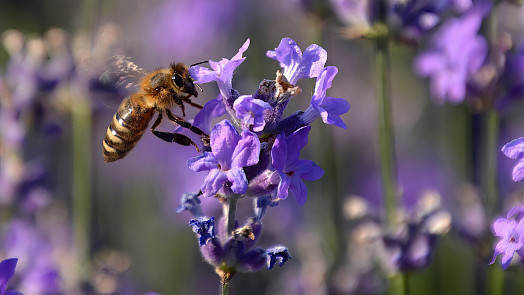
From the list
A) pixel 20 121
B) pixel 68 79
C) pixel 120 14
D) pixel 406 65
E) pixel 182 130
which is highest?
pixel 120 14

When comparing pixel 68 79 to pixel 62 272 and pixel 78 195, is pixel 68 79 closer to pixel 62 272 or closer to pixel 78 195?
pixel 78 195

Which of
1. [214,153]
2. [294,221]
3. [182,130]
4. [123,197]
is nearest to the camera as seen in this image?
→ [214,153]

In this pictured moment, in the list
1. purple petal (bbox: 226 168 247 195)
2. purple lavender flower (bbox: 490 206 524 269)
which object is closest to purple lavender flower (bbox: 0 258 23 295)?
purple petal (bbox: 226 168 247 195)

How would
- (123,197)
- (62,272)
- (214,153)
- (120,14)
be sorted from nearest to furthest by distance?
(214,153), (62,272), (123,197), (120,14)

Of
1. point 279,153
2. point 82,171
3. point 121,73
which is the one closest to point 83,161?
point 82,171

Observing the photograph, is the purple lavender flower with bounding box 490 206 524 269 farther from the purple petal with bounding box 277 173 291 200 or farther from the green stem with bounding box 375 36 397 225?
the green stem with bounding box 375 36 397 225

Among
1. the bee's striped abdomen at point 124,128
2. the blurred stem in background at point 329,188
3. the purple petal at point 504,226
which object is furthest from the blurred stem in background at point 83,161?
the purple petal at point 504,226

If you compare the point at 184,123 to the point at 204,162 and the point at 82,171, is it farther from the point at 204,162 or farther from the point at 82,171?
the point at 82,171

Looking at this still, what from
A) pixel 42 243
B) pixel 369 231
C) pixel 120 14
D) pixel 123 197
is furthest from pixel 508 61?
pixel 120 14
